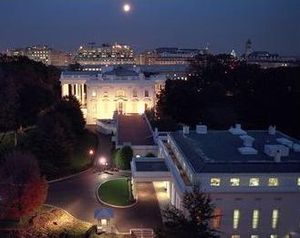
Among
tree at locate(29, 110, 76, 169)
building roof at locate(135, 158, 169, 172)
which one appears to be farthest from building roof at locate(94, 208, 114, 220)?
tree at locate(29, 110, 76, 169)

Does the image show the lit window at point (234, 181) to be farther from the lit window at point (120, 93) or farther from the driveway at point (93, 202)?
the lit window at point (120, 93)

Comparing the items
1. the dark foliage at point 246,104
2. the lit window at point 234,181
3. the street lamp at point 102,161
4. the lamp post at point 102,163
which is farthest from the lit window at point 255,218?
the dark foliage at point 246,104

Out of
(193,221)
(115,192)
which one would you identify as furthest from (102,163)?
(193,221)

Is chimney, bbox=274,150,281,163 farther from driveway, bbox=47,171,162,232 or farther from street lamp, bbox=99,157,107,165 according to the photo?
street lamp, bbox=99,157,107,165

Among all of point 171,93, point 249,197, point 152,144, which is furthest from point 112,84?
point 249,197

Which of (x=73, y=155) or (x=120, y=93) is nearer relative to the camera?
(x=73, y=155)

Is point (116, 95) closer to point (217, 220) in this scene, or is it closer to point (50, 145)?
point (50, 145)

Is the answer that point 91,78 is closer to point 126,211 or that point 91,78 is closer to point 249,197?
point 126,211
